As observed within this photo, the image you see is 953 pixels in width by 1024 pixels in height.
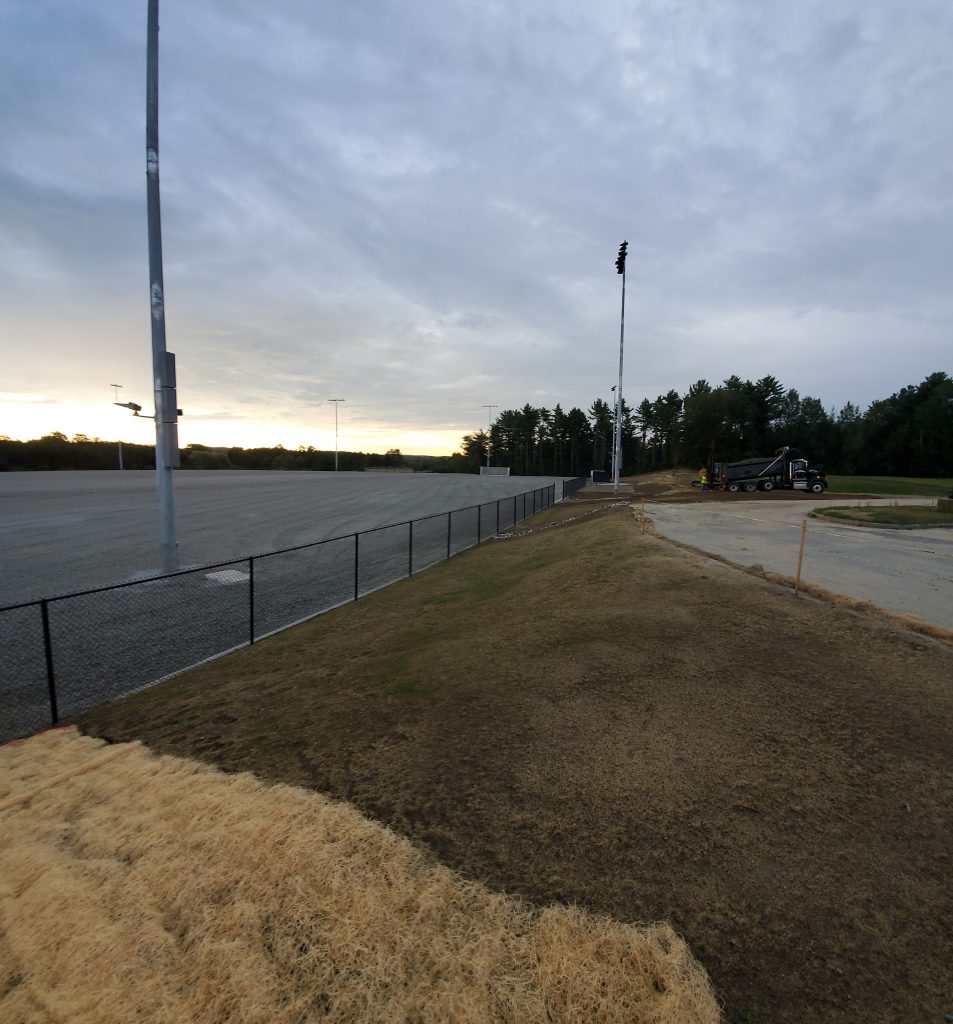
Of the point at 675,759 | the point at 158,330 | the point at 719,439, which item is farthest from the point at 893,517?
the point at 719,439

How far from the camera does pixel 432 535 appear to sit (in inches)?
828

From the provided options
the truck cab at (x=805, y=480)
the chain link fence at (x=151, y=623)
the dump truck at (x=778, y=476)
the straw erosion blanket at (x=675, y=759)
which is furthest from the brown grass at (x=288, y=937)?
the truck cab at (x=805, y=480)

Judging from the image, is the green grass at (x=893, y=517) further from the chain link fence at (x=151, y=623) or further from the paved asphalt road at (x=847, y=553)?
the chain link fence at (x=151, y=623)

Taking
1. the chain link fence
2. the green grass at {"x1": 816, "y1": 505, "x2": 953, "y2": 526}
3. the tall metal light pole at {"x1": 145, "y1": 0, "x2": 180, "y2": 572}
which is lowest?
the chain link fence

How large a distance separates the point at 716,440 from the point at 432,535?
66115 mm

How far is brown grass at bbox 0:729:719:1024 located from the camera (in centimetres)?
236

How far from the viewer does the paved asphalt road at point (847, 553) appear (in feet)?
28.8

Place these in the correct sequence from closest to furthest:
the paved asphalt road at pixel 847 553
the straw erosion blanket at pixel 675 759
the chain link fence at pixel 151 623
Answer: the straw erosion blanket at pixel 675 759, the chain link fence at pixel 151 623, the paved asphalt road at pixel 847 553

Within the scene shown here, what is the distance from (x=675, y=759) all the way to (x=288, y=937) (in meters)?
2.98

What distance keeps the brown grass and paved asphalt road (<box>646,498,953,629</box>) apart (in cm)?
756

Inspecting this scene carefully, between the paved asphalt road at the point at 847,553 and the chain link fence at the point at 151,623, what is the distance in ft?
27.3

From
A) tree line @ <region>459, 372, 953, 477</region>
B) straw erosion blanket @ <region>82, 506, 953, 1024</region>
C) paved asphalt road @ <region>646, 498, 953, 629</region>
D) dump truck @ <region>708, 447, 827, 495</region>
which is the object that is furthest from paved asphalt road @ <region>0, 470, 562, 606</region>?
tree line @ <region>459, 372, 953, 477</region>

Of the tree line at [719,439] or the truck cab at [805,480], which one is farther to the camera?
the tree line at [719,439]

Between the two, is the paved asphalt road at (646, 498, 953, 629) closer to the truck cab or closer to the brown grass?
the brown grass
